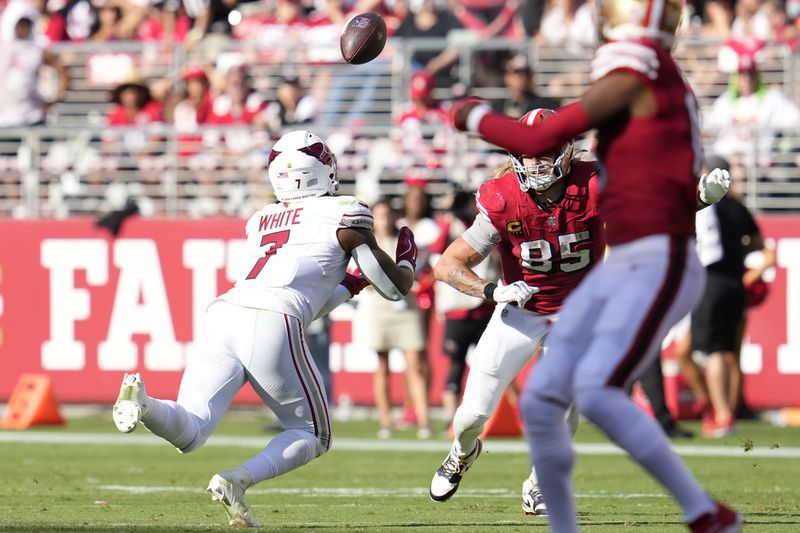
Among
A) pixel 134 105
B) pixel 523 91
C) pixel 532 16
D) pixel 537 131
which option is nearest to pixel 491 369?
pixel 537 131

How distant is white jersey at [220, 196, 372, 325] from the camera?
22.9ft

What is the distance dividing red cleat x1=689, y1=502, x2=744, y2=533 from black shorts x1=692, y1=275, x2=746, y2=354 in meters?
7.89

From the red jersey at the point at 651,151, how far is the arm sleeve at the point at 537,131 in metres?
0.17

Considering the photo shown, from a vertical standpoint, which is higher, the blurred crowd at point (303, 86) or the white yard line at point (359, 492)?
the blurred crowd at point (303, 86)

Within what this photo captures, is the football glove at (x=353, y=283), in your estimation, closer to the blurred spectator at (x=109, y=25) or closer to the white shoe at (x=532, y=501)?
the white shoe at (x=532, y=501)

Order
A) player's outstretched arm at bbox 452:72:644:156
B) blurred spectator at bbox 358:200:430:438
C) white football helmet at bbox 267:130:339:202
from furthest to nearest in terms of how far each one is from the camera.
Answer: blurred spectator at bbox 358:200:430:438, white football helmet at bbox 267:130:339:202, player's outstretched arm at bbox 452:72:644:156

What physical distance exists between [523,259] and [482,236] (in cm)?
24

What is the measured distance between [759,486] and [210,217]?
7.38m

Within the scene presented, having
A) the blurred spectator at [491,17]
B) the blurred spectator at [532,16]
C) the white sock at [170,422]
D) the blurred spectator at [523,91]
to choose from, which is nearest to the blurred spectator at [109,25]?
the blurred spectator at [491,17]

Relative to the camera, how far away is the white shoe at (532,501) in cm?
768

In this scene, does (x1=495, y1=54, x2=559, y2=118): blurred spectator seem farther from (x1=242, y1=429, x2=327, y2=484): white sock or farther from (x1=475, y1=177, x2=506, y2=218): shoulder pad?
(x1=242, y1=429, x2=327, y2=484): white sock

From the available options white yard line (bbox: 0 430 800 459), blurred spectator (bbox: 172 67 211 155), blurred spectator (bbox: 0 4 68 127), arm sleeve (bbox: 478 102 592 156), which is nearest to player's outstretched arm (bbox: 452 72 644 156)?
arm sleeve (bbox: 478 102 592 156)

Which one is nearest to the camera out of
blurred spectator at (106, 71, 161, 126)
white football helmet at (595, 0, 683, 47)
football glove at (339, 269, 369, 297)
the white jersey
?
white football helmet at (595, 0, 683, 47)

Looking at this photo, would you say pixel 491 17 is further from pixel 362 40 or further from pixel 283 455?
pixel 283 455
